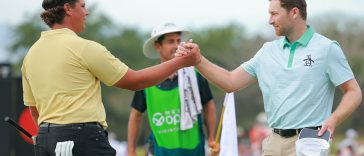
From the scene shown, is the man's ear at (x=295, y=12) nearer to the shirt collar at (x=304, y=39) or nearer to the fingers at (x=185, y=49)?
the shirt collar at (x=304, y=39)

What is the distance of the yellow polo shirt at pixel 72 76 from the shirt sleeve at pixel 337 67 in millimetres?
1663

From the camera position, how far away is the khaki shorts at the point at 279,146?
729 centimetres

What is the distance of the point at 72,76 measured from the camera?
21.5 ft

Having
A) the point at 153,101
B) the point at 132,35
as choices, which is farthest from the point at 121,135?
the point at 153,101

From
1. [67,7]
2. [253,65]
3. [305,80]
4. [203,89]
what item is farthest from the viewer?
[203,89]

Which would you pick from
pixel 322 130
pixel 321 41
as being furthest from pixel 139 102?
pixel 322 130

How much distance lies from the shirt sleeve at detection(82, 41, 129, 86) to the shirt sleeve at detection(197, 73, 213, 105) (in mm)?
2467

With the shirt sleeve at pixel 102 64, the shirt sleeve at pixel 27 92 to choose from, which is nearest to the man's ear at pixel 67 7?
the shirt sleeve at pixel 102 64

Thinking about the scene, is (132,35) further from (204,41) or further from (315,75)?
(315,75)

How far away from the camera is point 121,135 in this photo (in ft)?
210

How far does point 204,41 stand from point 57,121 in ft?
254

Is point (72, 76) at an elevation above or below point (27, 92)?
above

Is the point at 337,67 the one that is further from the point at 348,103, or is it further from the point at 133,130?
the point at 133,130

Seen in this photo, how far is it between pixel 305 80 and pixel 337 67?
268 millimetres
